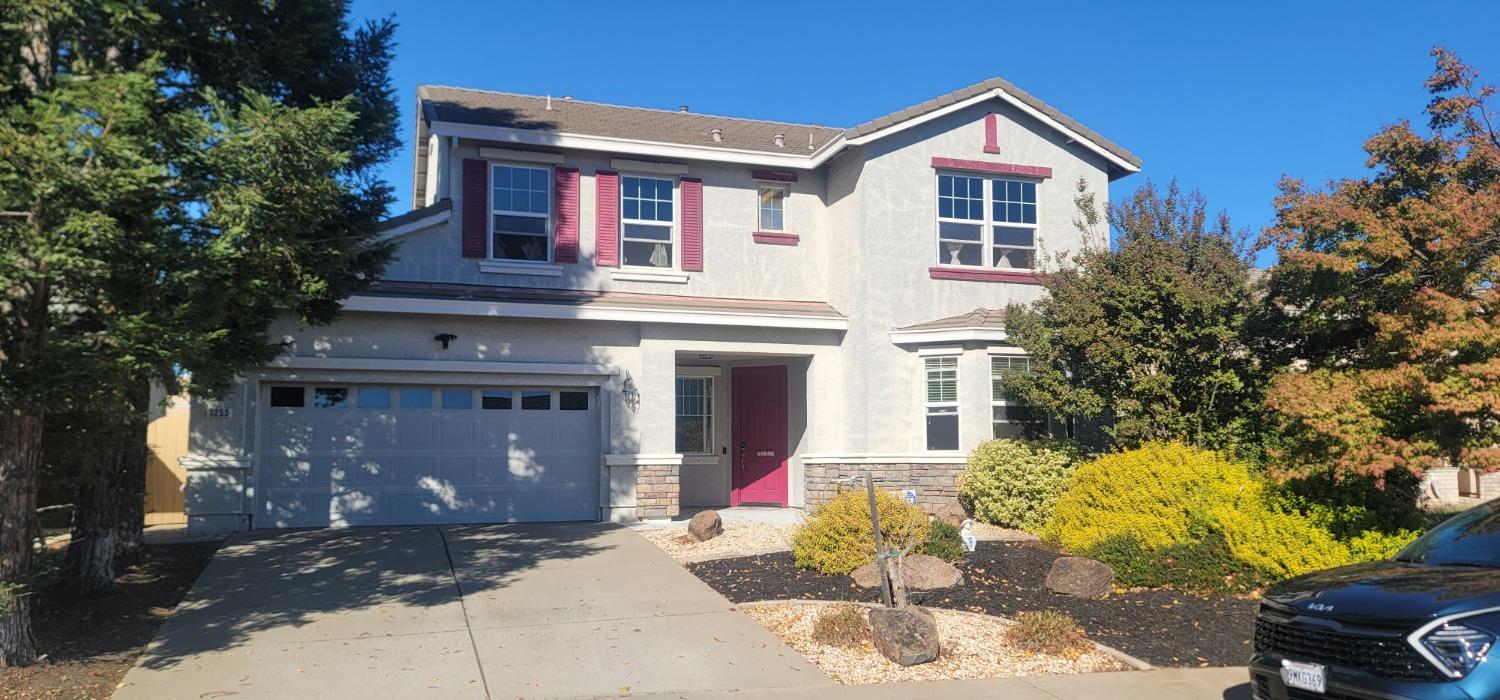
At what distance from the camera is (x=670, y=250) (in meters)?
16.3

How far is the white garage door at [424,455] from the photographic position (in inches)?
541

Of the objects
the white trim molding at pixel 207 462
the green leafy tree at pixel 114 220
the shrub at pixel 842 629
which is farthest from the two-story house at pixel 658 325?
the shrub at pixel 842 629

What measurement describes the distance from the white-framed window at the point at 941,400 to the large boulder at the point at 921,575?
5654 millimetres

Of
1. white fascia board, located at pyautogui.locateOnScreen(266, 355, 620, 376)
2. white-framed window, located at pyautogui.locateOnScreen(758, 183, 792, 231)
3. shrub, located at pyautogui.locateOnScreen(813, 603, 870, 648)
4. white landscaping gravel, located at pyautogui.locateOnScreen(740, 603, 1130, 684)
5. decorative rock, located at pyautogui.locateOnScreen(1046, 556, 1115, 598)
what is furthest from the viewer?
white-framed window, located at pyautogui.locateOnScreen(758, 183, 792, 231)

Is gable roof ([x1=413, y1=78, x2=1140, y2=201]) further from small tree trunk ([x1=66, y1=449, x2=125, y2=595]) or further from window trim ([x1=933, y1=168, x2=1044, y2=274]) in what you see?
small tree trunk ([x1=66, y1=449, x2=125, y2=595])

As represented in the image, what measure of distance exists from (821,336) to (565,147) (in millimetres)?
5002

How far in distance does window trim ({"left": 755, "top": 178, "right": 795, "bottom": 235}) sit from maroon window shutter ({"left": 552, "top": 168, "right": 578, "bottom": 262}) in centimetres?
302

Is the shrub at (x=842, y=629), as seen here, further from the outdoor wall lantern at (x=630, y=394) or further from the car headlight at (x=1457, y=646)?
the outdoor wall lantern at (x=630, y=394)

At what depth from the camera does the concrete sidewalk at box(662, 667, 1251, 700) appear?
6.87 m

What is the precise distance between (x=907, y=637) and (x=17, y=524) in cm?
646

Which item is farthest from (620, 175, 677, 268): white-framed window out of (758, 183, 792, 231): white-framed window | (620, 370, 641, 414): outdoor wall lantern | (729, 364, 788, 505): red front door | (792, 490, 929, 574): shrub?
(792, 490, 929, 574): shrub

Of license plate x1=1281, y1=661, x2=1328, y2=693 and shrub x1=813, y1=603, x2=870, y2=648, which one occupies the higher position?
license plate x1=1281, y1=661, x2=1328, y2=693

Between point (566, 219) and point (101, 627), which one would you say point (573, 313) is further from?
point (101, 627)

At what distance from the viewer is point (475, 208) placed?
15219 millimetres
